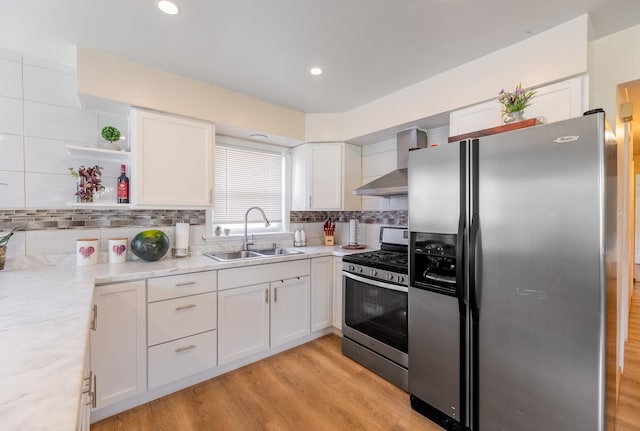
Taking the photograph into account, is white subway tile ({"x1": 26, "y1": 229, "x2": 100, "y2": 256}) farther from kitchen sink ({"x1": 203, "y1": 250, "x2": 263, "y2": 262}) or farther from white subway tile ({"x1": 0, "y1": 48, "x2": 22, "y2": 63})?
white subway tile ({"x1": 0, "y1": 48, "x2": 22, "y2": 63})

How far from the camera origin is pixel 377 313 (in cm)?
234

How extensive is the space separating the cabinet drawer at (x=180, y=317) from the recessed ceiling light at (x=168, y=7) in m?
1.80

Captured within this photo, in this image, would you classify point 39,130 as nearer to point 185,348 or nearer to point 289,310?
point 185,348

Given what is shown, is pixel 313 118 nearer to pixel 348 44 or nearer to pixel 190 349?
pixel 348 44

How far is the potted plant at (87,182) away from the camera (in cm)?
215

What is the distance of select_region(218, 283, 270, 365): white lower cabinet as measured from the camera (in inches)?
89.6

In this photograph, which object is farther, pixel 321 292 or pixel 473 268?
pixel 321 292

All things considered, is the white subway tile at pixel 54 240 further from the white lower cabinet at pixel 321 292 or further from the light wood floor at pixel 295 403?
the white lower cabinet at pixel 321 292

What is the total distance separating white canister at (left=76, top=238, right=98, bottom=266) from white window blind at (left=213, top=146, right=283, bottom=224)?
105 centimetres

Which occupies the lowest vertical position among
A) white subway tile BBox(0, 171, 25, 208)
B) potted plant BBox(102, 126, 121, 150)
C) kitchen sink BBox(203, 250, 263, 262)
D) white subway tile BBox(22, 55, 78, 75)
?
kitchen sink BBox(203, 250, 263, 262)

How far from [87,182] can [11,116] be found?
0.61 m

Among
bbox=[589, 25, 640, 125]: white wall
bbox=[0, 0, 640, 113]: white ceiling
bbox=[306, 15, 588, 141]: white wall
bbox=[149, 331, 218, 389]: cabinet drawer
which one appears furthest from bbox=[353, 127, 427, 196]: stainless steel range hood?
bbox=[149, 331, 218, 389]: cabinet drawer

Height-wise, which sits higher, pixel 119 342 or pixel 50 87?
pixel 50 87

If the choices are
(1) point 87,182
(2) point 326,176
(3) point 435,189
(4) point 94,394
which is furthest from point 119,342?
(2) point 326,176
